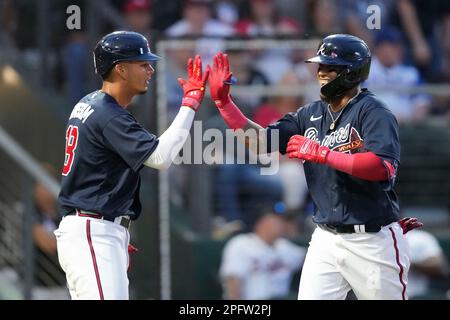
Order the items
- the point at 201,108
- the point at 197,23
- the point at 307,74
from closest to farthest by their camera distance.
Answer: the point at 201,108 < the point at 307,74 < the point at 197,23

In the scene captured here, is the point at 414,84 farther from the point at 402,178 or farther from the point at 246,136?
the point at 246,136

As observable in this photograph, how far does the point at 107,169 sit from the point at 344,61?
1.27 m

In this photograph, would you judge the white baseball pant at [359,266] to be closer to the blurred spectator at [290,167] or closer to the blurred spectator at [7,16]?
the blurred spectator at [290,167]

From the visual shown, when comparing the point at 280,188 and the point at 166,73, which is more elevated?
the point at 166,73

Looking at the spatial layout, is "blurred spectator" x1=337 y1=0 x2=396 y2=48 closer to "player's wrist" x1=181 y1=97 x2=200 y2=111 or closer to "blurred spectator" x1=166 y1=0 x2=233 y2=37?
"blurred spectator" x1=166 y1=0 x2=233 y2=37

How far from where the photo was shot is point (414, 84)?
9.22 m

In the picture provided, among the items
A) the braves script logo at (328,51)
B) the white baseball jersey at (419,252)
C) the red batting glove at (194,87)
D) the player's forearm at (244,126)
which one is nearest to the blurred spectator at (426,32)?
the white baseball jersey at (419,252)

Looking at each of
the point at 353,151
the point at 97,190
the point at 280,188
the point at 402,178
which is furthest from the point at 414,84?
the point at 97,190

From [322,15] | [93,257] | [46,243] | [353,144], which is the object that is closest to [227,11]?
[322,15]

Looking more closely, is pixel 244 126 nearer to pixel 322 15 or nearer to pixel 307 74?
pixel 307 74

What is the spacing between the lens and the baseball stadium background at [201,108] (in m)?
7.90

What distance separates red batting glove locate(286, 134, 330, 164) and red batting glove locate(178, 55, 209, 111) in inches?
19.6

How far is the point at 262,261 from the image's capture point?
27.2ft
